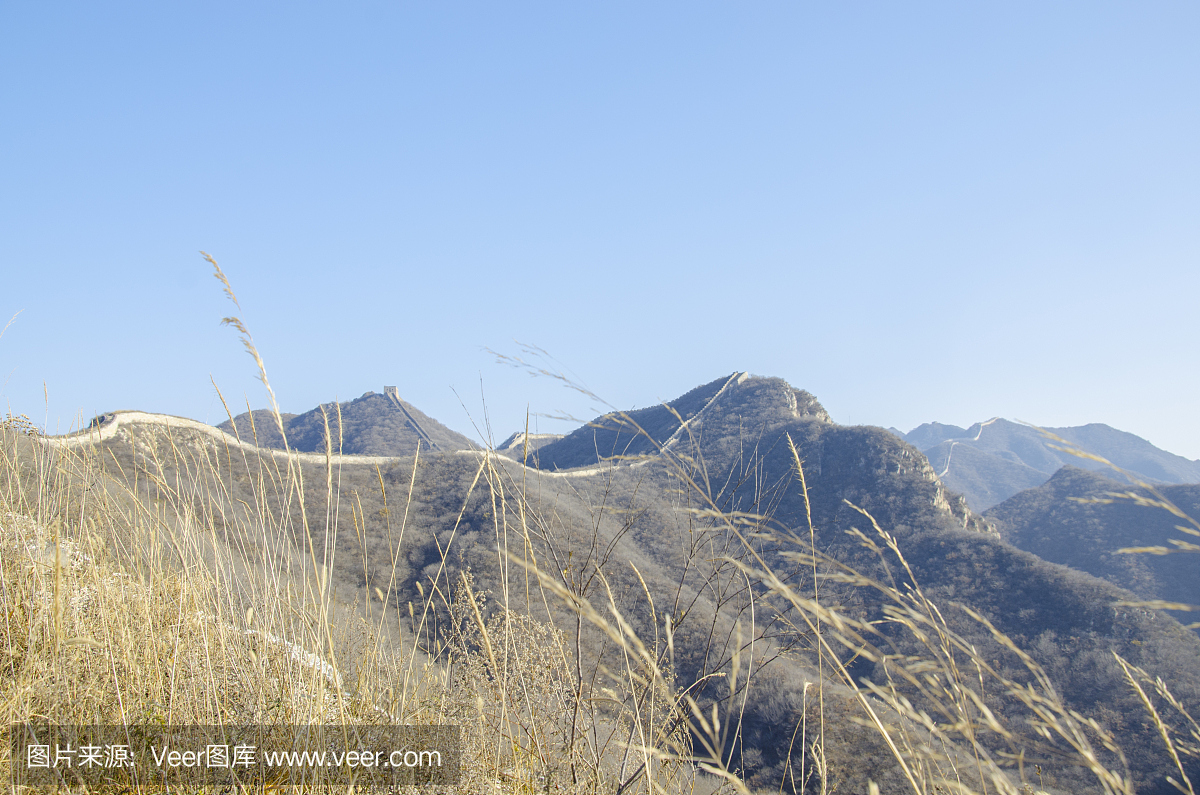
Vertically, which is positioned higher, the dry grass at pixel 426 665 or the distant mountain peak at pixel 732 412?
the distant mountain peak at pixel 732 412

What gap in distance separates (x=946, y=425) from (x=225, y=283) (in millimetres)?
174115

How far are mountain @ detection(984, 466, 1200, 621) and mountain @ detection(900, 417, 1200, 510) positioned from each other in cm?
3190

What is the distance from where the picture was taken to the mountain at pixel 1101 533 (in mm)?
41312

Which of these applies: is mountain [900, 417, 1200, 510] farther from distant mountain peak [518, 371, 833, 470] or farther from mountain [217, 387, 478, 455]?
mountain [217, 387, 478, 455]

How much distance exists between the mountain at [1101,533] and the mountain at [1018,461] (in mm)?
31903

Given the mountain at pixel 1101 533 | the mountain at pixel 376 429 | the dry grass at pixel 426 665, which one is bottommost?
the mountain at pixel 1101 533

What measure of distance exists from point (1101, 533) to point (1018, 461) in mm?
79305

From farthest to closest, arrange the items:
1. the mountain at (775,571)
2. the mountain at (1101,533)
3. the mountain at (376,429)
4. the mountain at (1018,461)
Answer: the mountain at (1018,461) → the mountain at (376,429) → the mountain at (1101,533) → the mountain at (775,571)

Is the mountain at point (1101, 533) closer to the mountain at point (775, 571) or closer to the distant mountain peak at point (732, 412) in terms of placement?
the mountain at point (775, 571)

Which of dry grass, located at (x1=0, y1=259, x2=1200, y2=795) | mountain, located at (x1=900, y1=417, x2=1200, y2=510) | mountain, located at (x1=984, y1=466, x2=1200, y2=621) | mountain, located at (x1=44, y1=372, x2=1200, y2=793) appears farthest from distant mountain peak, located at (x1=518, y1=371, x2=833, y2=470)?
mountain, located at (x1=900, y1=417, x2=1200, y2=510)

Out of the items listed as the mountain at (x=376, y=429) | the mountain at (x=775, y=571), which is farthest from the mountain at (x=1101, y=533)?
the mountain at (x=376, y=429)

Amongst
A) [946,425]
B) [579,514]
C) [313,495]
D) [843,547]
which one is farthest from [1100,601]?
[946,425]

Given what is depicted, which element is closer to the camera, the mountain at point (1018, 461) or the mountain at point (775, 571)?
the mountain at point (775, 571)

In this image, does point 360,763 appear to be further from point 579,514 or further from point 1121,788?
point 579,514
